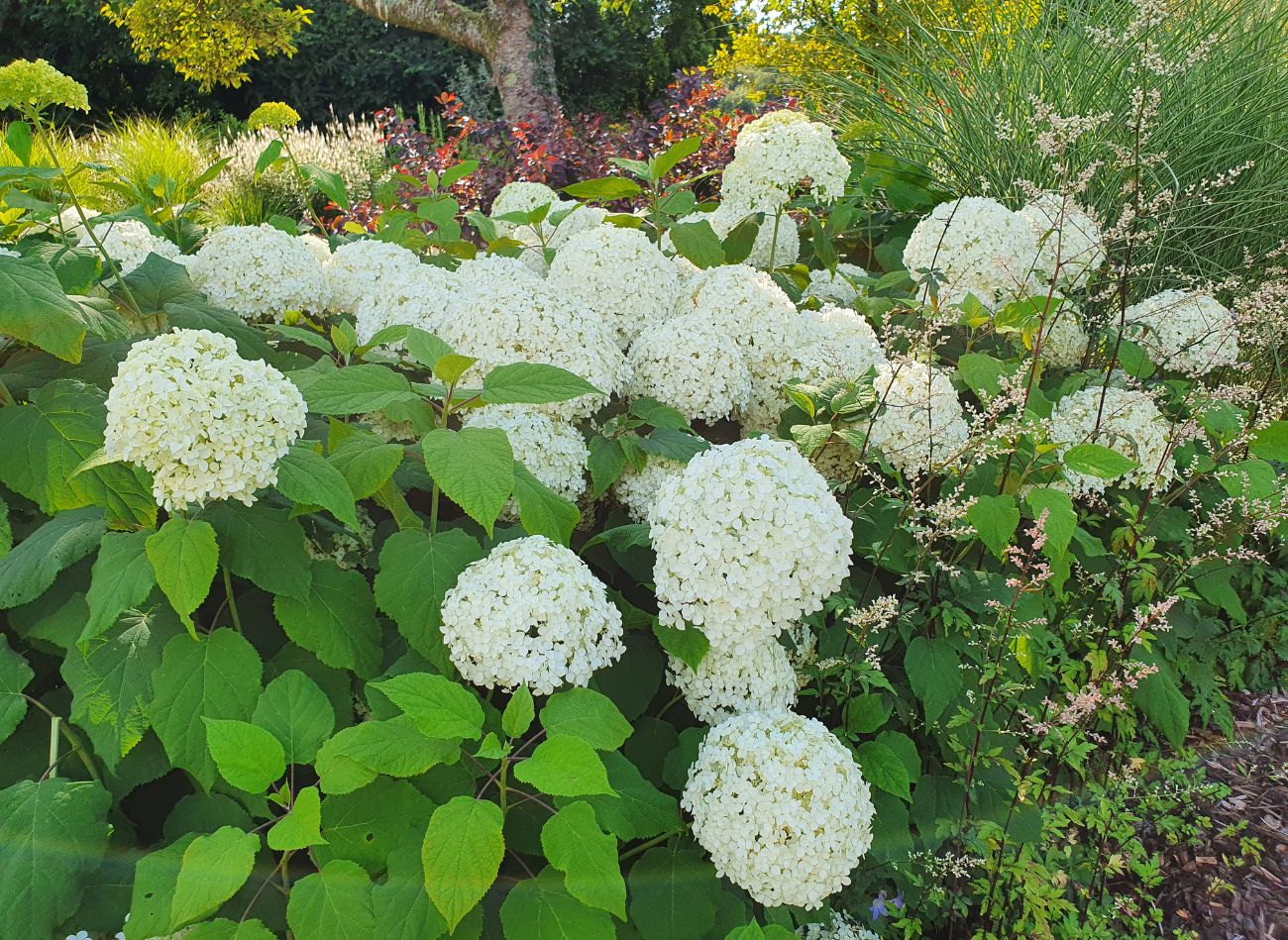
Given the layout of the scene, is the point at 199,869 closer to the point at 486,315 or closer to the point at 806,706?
the point at 486,315

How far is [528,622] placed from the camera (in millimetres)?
1521

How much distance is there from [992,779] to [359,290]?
2065 mm

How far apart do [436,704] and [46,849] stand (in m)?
0.66

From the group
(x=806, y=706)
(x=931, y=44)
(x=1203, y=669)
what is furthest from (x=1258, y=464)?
(x=931, y=44)

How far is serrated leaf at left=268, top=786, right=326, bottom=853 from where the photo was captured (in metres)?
1.29

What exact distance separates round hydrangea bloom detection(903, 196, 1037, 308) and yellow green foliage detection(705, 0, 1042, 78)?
7.20 ft

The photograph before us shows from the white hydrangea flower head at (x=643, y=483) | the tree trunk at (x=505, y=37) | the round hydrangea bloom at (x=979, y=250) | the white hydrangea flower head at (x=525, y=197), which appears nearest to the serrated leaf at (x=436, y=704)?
the white hydrangea flower head at (x=643, y=483)

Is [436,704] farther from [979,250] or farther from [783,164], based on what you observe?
[783,164]

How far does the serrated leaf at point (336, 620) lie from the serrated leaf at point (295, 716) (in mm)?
86

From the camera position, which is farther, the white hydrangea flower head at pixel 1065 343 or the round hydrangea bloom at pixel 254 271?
the white hydrangea flower head at pixel 1065 343

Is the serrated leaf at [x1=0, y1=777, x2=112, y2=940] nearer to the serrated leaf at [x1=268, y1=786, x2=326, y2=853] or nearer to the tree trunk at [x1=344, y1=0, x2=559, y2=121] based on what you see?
the serrated leaf at [x1=268, y1=786, x2=326, y2=853]

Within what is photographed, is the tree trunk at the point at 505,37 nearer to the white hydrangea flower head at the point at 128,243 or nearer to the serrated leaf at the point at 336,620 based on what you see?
the white hydrangea flower head at the point at 128,243

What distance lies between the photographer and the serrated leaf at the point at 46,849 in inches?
55.6

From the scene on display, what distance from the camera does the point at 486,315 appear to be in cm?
204
